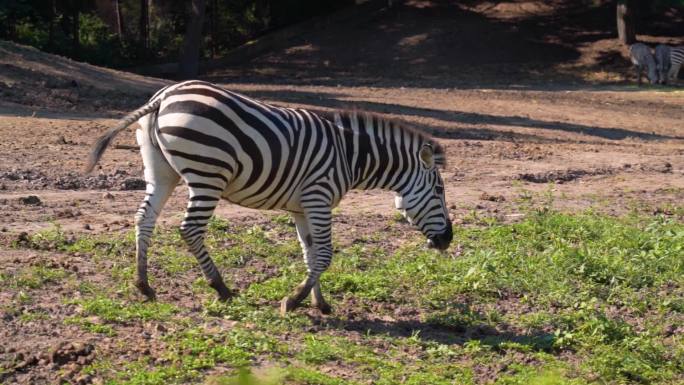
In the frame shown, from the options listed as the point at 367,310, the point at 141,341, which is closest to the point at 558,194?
the point at 367,310

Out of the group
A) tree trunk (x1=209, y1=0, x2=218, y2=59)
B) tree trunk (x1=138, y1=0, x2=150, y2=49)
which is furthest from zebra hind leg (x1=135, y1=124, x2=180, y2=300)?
tree trunk (x1=209, y1=0, x2=218, y2=59)

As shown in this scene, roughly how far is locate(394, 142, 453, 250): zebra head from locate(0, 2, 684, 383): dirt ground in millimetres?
1740

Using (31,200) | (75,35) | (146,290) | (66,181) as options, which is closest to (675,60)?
(75,35)

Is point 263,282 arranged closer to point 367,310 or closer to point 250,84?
point 367,310

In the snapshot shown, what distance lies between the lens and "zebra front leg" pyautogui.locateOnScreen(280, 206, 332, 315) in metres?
7.20

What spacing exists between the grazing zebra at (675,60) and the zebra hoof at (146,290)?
25.0 metres

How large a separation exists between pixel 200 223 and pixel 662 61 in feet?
80.6

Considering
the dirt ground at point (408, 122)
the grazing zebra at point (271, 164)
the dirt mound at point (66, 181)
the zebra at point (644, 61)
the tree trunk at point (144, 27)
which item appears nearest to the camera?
the grazing zebra at point (271, 164)

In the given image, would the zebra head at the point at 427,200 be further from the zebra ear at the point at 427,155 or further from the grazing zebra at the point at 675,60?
the grazing zebra at the point at 675,60

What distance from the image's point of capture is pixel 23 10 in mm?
27172

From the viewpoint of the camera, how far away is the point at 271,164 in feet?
23.2

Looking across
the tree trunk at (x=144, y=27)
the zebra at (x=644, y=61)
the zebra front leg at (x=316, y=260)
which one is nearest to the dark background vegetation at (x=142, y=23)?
the tree trunk at (x=144, y=27)

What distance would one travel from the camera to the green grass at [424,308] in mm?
6258

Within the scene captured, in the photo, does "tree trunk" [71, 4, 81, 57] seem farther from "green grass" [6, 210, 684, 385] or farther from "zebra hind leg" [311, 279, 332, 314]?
"zebra hind leg" [311, 279, 332, 314]
